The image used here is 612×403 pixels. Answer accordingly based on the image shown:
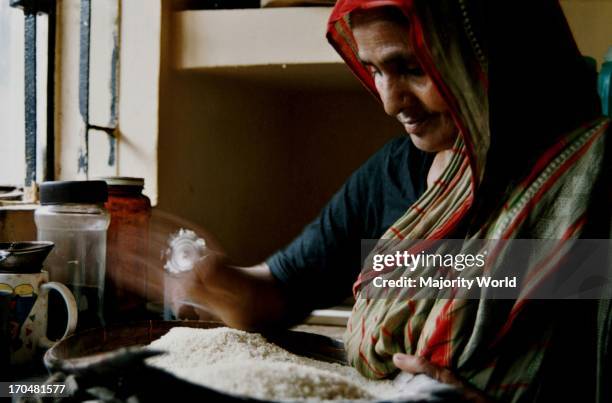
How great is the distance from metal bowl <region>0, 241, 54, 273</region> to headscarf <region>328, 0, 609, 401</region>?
52 centimetres

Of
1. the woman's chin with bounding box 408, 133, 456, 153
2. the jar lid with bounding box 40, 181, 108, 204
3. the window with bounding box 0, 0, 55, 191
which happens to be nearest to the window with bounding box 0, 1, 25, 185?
the window with bounding box 0, 0, 55, 191

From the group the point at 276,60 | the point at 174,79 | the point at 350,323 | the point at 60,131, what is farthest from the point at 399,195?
the point at 60,131

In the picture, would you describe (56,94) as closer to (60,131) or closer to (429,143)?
(60,131)

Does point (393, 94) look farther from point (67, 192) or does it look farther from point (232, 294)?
point (67, 192)

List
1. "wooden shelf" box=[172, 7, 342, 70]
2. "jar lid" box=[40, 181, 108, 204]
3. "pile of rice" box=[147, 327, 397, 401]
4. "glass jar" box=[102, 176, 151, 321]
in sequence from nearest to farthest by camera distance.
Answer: "pile of rice" box=[147, 327, 397, 401], "jar lid" box=[40, 181, 108, 204], "glass jar" box=[102, 176, 151, 321], "wooden shelf" box=[172, 7, 342, 70]

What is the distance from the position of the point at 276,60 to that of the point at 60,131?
23.1 inches

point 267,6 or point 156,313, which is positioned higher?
point 267,6

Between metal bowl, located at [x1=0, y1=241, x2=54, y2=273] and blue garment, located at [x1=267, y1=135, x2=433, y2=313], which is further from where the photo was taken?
blue garment, located at [x1=267, y1=135, x2=433, y2=313]

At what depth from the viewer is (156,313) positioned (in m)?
1.40

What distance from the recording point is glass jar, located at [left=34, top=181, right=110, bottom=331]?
112cm

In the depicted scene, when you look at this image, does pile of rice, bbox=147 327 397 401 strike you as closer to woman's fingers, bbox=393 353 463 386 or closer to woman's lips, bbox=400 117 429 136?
woman's fingers, bbox=393 353 463 386

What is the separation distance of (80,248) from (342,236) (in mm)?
511

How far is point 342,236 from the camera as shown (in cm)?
119

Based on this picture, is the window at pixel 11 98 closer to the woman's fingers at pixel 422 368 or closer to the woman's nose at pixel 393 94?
the woman's nose at pixel 393 94
